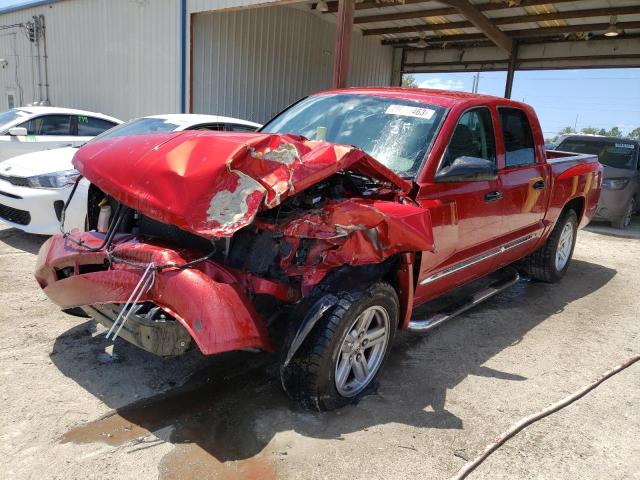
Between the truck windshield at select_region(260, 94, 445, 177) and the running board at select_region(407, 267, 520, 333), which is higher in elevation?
the truck windshield at select_region(260, 94, 445, 177)

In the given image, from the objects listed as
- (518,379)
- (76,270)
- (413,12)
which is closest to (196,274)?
(76,270)

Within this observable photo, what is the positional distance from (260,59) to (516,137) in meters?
9.54

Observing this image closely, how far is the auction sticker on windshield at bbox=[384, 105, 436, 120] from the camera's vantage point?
3719 mm

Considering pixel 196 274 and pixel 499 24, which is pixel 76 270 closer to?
pixel 196 274

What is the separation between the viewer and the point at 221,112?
488 inches

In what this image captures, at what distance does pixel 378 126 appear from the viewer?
3.78 metres

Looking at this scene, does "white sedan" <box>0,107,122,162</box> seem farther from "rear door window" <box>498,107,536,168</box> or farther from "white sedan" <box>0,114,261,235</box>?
"rear door window" <box>498,107,536,168</box>

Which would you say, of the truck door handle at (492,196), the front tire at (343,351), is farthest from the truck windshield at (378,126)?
the front tire at (343,351)

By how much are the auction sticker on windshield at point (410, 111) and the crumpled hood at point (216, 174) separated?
3.01 ft

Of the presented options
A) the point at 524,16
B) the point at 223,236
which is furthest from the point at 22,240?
the point at 524,16

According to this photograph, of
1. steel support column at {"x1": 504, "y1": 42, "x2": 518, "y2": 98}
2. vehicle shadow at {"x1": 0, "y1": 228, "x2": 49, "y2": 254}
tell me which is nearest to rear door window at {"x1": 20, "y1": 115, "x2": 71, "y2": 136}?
vehicle shadow at {"x1": 0, "y1": 228, "x2": 49, "y2": 254}

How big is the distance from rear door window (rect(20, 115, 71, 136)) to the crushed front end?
5.70m

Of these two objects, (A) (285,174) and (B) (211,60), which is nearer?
(A) (285,174)

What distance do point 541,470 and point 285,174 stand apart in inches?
79.2
